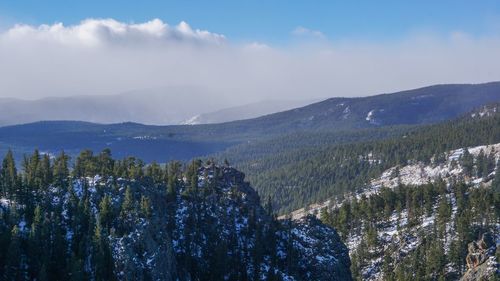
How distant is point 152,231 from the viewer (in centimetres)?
9800

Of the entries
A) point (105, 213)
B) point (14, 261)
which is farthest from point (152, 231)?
point (14, 261)

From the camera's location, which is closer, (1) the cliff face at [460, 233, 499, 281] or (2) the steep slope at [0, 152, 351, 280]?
(2) the steep slope at [0, 152, 351, 280]

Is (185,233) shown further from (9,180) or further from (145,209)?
(9,180)

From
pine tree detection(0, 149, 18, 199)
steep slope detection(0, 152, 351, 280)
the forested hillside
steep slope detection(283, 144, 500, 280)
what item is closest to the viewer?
steep slope detection(0, 152, 351, 280)

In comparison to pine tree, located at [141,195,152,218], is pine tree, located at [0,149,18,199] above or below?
above

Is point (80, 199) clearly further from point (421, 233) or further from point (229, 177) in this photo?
point (421, 233)

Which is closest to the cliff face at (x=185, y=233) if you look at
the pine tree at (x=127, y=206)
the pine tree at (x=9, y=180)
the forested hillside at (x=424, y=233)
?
the pine tree at (x=127, y=206)

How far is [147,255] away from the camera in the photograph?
9406cm

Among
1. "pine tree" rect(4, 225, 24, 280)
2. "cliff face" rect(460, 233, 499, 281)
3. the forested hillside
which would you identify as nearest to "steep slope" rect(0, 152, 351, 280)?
"pine tree" rect(4, 225, 24, 280)

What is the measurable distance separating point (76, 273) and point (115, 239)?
37.8ft

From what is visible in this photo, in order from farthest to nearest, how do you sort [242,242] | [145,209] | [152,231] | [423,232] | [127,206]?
[423,232], [242,242], [127,206], [145,209], [152,231]

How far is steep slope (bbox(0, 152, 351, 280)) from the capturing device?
88375 millimetres

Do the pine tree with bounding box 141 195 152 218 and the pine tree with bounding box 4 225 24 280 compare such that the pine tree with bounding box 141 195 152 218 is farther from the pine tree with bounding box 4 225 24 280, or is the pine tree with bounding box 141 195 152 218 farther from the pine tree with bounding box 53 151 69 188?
the pine tree with bounding box 4 225 24 280

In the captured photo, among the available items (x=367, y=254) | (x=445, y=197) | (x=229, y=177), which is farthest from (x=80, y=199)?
(x=445, y=197)
